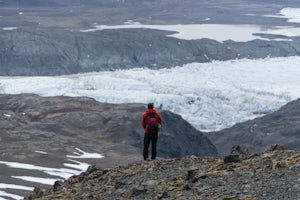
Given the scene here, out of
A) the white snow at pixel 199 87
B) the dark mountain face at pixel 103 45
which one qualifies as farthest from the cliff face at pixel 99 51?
the white snow at pixel 199 87

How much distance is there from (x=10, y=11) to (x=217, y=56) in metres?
37.3

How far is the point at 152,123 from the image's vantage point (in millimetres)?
13656

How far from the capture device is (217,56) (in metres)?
78.6

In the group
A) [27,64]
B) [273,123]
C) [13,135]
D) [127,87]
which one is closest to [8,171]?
[13,135]

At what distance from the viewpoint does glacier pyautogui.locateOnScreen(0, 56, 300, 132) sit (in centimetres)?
5475

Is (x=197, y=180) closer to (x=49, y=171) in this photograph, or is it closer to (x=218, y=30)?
(x=49, y=171)

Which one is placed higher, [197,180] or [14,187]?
[197,180]

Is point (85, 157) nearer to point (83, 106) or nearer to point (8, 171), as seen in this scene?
point (8, 171)

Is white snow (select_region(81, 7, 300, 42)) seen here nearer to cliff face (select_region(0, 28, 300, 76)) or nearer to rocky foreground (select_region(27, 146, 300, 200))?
cliff face (select_region(0, 28, 300, 76))

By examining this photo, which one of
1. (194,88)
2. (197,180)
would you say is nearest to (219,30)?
(194,88)

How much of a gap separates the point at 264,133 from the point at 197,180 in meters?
37.8

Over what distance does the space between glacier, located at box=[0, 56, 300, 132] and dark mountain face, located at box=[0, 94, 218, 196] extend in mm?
6093

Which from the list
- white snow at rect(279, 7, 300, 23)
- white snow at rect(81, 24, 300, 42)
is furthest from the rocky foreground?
white snow at rect(279, 7, 300, 23)

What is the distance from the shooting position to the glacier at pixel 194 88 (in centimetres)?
5475
